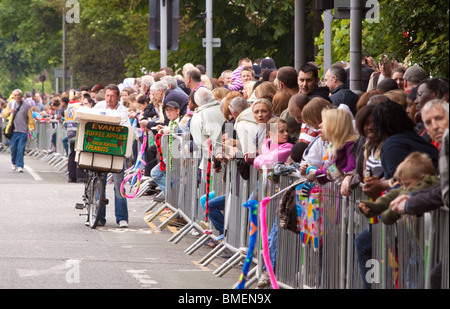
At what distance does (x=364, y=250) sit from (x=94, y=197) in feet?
26.6

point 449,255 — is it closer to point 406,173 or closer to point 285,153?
point 406,173

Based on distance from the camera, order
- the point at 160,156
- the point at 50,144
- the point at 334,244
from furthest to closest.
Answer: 1. the point at 50,144
2. the point at 160,156
3. the point at 334,244

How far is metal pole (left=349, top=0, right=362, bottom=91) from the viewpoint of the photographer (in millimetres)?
11469

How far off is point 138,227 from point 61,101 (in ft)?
53.0

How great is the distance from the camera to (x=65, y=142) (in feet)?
100

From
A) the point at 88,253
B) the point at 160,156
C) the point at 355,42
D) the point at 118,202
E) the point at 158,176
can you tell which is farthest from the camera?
the point at 158,176

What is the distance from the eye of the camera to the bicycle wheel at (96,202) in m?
14.9

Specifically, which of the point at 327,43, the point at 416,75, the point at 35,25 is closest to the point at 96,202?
the point at 327,43

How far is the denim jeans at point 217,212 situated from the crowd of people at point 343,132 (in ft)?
0.03

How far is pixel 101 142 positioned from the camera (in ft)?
49.9

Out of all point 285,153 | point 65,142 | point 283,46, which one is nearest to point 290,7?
point 283,46

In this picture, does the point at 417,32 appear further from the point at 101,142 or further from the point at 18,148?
the point at 18,148
